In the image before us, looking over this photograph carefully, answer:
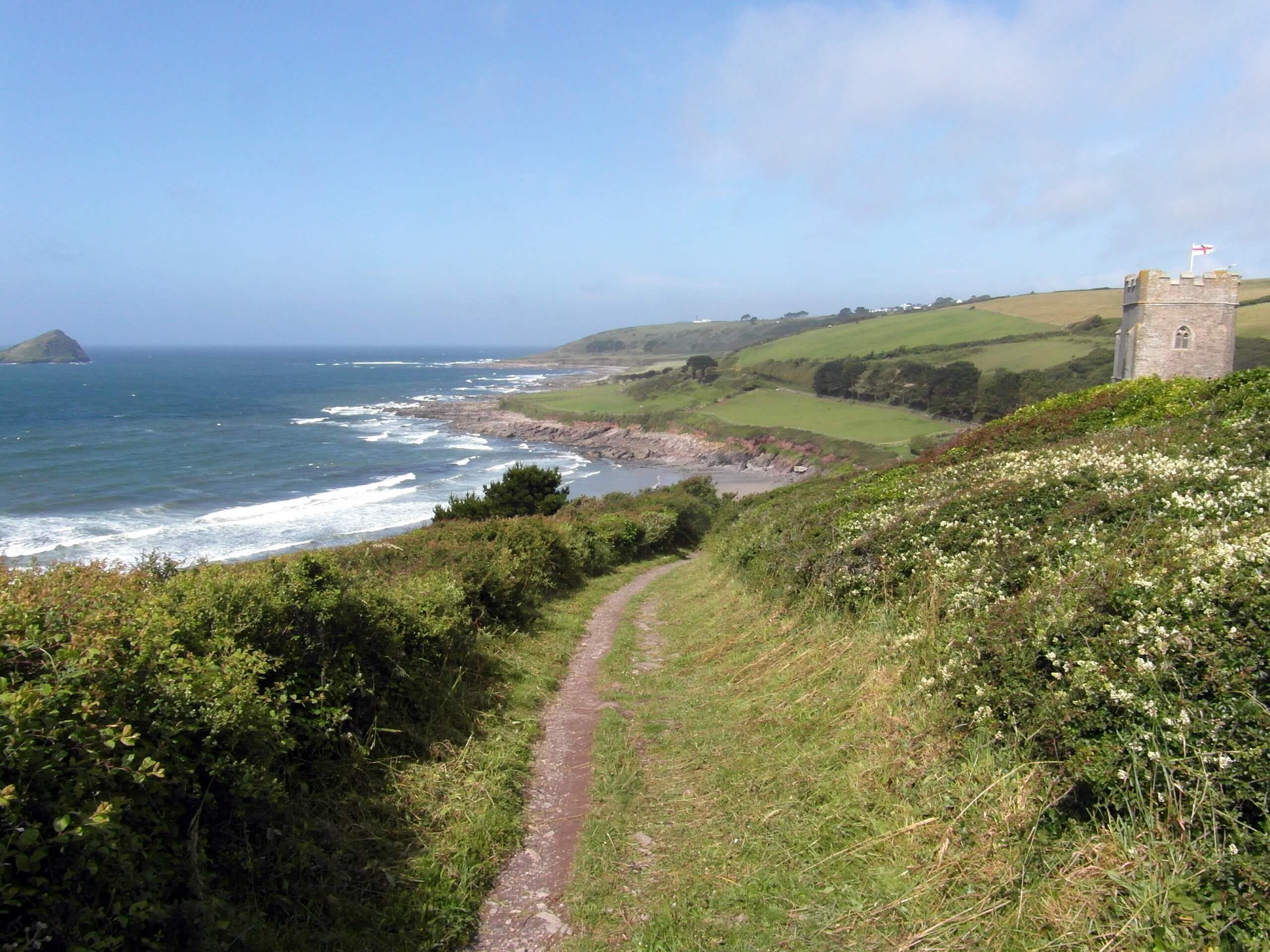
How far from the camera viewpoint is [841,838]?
5.07m

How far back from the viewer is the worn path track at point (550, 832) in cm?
466

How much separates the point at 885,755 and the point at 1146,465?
16.5ft

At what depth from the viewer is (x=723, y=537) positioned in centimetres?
2016

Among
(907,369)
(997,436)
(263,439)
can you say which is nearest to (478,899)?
(997,436)

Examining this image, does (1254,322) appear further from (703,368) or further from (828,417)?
(703,368)

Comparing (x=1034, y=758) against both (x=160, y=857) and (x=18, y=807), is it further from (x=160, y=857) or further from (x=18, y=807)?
(x=18, y=807)

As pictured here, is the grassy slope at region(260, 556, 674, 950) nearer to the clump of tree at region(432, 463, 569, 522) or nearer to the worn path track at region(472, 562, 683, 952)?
the worn path track at region(472, 562, 683, 952)

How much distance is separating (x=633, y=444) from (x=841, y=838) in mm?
81549

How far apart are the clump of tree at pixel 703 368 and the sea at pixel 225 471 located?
3916 cm

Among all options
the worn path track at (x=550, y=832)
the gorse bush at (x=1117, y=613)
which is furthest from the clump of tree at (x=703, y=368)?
the worn path track at (x=550, y=832)

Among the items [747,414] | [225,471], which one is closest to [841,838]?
[225,471]

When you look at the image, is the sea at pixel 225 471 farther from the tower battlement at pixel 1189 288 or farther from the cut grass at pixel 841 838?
the tower battlement at pixel 1189 288

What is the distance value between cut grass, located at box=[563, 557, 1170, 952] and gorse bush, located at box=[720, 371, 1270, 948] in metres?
0.24

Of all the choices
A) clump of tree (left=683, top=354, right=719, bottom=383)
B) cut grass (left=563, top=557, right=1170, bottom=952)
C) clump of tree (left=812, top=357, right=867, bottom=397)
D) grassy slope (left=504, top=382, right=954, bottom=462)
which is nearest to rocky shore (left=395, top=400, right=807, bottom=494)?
grassy slope (left=504, top=382, right=954, bottom=462)
